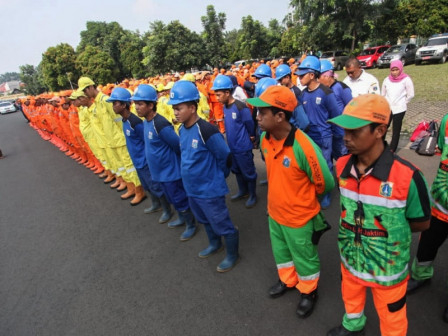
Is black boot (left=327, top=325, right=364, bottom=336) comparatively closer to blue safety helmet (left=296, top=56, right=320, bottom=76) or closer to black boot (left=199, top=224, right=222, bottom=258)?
black boot (left=199, top=224, right=222, bottom=258)

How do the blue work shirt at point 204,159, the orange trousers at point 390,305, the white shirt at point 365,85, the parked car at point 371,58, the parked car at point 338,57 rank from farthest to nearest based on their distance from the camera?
the parked car at point 338,57 → the parked car at point 371,58 → the white shirt at point 365,85 → the blue work shirt at point 204,159 → the orange trousers at point 390,305

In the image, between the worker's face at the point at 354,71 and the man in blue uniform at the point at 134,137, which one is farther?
the worker's face at the point at 354,71

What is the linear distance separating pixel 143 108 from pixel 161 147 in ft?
1.75

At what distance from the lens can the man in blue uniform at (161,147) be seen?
132 inches

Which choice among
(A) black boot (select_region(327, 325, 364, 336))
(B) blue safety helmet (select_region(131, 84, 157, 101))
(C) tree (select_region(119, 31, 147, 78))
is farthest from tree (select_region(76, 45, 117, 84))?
(A) black boot (select_region(327, 325, 364, 336))

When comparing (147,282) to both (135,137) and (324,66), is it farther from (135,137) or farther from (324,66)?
(324,66)

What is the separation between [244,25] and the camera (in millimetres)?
31062

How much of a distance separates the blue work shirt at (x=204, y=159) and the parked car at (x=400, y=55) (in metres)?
20.4

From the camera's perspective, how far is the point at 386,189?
5.09 ft

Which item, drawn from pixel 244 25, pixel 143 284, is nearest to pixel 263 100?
pixel 143 284

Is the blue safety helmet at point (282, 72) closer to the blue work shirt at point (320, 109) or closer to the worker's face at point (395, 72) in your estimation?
the blue work shirt at point (320, 109)

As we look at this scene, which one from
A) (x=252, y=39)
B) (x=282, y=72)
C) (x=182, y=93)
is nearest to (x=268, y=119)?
(x=182, y=93)

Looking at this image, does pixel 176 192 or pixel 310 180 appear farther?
pixel 176 192

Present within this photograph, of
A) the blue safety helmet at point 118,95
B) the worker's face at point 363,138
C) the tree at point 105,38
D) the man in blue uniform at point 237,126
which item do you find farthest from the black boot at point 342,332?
the tree at point 105,38
